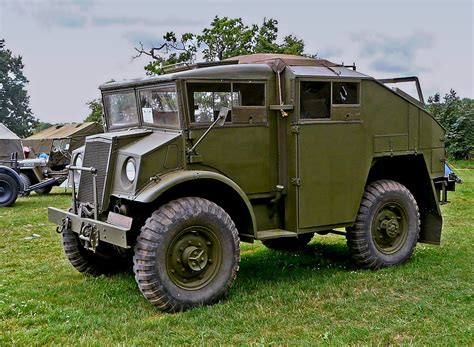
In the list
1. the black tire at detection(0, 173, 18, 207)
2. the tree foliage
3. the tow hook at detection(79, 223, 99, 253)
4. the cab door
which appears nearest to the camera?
the tow hook at detection(79, 223, 99, 253)

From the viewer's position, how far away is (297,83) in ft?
20.2

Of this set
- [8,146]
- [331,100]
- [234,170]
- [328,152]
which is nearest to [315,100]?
[331,100]

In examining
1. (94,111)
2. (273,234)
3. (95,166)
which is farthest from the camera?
(94,111)

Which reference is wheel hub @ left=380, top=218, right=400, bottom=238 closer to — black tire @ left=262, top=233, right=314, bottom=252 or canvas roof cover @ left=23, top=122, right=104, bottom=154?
black tire @ left=262, top=233, right=314, bottom=252

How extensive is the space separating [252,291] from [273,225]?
83cm

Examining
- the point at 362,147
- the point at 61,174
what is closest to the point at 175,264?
the point at 362,147

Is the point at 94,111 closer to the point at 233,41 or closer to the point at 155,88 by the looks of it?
the point at 233,41

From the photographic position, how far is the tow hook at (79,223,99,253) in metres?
5.65

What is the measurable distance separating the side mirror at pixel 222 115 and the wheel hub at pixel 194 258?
1.24 meters

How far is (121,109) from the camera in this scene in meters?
6.78

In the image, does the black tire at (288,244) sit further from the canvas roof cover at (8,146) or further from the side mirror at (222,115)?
the canvas roof cover at (8,146)

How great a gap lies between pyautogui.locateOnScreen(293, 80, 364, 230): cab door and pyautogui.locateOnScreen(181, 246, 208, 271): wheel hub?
125 centimetres

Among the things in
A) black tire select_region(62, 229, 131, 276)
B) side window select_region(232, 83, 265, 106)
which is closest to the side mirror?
side window select_region(232, 83, 265, 106)

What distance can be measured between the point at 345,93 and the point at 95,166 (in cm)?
280
